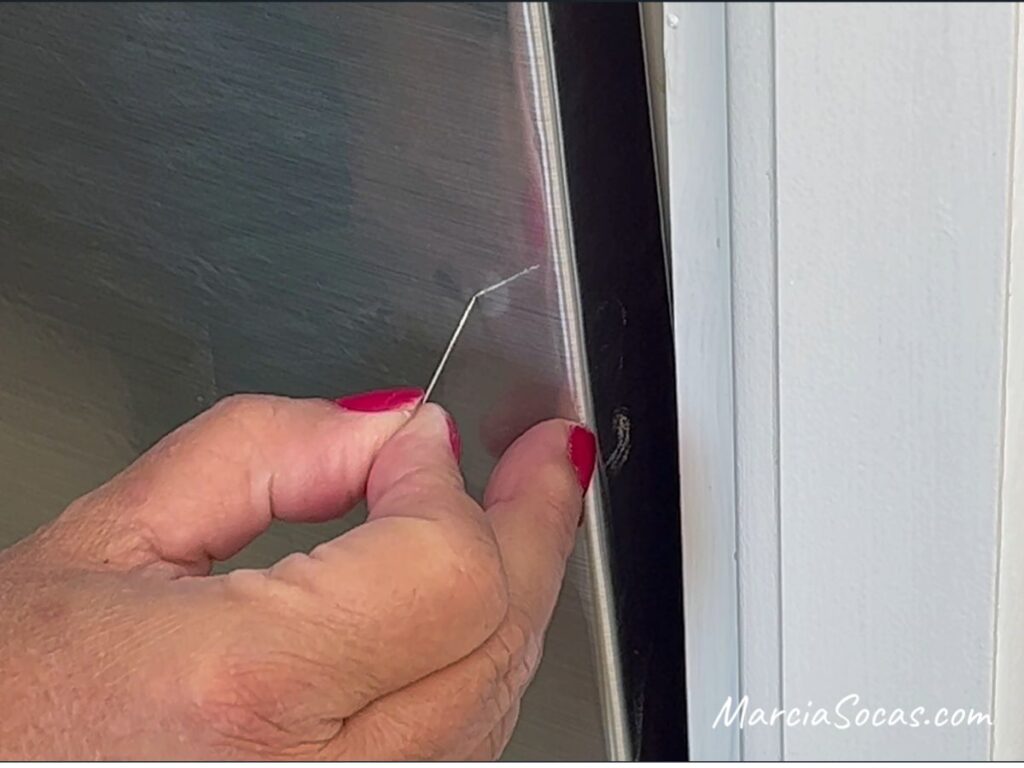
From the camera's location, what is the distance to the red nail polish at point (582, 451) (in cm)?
39

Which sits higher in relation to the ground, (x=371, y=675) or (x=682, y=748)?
(x=371, y=675)

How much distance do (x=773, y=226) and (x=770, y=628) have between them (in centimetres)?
13

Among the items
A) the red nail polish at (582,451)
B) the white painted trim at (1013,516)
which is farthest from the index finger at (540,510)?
the white painted trim at (1013,516)

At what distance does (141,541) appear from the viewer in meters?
0.38

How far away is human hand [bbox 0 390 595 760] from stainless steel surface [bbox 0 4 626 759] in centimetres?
2

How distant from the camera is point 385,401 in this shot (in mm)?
391

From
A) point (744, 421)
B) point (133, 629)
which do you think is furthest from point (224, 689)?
point (744, 421)

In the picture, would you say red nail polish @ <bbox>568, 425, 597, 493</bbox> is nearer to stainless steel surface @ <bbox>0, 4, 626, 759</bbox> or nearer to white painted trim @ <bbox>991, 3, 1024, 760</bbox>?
stainless steel surface @ <bbox>0, 4, 626, 759</bbox>

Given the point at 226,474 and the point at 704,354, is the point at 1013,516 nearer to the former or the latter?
the point at 704,354

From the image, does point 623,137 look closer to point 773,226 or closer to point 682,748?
point 773,226

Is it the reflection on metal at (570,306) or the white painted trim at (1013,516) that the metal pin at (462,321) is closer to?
the reflection on metal at (570,306)

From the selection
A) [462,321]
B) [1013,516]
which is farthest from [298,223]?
[1013,516]

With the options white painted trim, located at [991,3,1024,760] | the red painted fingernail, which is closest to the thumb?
the red painted fingernail

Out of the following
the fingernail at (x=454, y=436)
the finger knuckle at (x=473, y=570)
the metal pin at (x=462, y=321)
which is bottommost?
the finger knuckle at (x=473, y=570)
